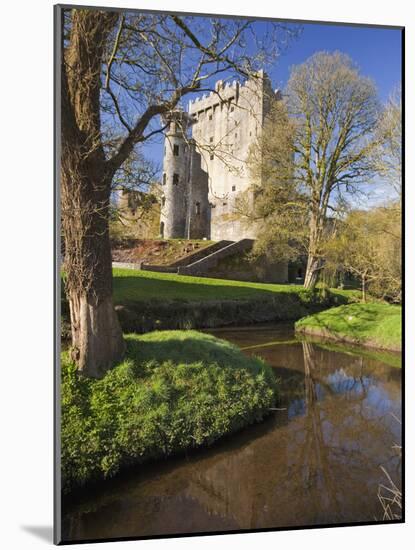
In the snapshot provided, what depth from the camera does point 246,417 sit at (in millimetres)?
3564

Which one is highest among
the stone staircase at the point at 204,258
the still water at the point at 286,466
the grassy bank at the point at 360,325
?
the stone staircase at the point at 204,258

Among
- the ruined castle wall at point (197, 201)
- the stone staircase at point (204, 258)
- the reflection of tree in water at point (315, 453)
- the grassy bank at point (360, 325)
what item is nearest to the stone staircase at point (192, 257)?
the stone staircase at point (204, 258)

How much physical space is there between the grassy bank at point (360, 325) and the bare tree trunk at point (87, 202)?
5.78ft

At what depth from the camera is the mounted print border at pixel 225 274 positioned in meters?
2.99

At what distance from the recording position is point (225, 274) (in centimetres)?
372

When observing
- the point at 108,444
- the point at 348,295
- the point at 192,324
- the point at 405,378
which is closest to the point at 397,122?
the point at 348,295

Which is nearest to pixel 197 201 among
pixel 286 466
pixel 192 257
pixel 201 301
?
pixel 192 257

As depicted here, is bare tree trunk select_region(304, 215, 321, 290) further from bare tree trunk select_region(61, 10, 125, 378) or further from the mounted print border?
bare tree trunk select_region(61, 10, 125, 378)

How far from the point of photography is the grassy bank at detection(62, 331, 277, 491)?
2902 mm

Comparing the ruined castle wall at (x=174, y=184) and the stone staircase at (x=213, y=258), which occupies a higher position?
the ruined castle wall at (x=174, y=184)

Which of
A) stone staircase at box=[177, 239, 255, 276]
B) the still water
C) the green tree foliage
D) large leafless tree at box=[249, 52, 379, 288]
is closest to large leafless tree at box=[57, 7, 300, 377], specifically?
large leafless tree at box=[249, 52, 379, 288]

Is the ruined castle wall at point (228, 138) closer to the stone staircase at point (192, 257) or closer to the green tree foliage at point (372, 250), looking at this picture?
the stone staircase at point (192, 257)

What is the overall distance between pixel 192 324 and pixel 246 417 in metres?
0.89

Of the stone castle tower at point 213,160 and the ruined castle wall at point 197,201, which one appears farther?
the ruined castle wall at point 197,201
